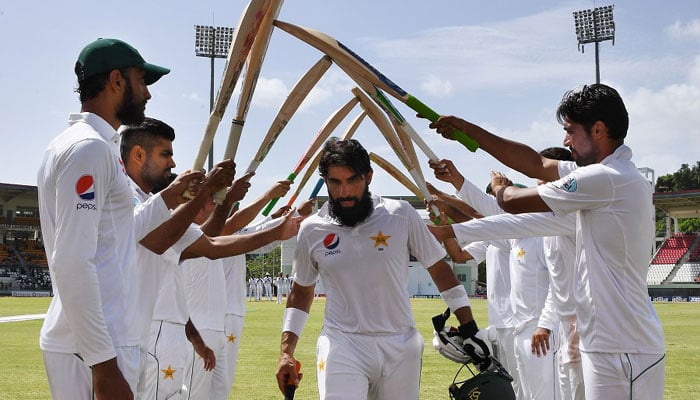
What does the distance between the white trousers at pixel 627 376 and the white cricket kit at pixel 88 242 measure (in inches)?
93.0

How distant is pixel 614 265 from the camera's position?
3.96m

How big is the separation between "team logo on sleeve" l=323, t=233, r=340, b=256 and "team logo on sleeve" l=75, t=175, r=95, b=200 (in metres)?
2.10

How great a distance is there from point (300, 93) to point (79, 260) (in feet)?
15.8

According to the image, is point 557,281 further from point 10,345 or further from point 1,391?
point 10,345

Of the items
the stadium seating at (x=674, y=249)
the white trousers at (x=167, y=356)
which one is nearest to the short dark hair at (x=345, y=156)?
the white trousers at (x=167, y=356)

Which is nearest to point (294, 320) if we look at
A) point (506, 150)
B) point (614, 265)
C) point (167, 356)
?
point (167, 356)

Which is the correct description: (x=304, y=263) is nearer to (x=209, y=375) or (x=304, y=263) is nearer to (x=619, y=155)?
(x=619, y=155)

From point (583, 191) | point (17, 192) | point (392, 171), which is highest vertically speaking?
point (17, 192)

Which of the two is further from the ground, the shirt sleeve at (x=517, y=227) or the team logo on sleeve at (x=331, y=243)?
the shirt sleeve at (x=517, y=227)

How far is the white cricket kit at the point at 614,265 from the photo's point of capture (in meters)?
3.89

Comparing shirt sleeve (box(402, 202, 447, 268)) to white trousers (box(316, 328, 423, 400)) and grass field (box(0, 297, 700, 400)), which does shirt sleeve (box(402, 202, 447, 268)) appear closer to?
white trousers (box(316, 328, 423, 400))

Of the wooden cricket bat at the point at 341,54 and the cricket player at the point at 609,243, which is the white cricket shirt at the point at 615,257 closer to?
the cricket player at the point at 609,243

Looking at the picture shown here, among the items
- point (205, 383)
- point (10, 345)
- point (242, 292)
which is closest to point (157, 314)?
point (205, 383)

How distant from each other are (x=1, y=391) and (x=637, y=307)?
9505mm
